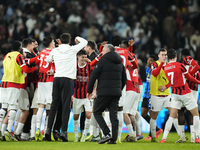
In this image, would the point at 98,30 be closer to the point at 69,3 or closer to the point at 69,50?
the point at 69,3

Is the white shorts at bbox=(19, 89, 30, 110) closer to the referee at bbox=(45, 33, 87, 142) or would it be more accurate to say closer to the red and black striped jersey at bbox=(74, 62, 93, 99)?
the referee at bbox=(45, 33, 87, 142)

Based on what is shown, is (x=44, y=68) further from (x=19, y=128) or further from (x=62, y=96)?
(x=19, y=128)

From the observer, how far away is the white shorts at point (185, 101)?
8.59 metres

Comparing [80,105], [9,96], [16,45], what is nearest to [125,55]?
[80,105]

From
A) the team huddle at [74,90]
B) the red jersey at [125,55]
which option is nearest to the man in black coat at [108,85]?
the team huddle at [74,90]

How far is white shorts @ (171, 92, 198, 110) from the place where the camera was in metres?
8.59

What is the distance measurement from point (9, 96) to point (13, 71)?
0.64 m

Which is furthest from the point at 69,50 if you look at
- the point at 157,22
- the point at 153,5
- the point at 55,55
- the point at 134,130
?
the point at 153,5

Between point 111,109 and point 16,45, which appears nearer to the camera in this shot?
point 111,109

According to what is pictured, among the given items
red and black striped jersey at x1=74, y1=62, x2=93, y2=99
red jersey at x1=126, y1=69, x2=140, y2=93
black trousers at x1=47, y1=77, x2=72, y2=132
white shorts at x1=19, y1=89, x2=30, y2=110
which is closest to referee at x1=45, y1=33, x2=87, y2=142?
black trousers at x1=47, y1=77, x2=72, y2=132

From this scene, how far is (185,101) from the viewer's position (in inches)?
340

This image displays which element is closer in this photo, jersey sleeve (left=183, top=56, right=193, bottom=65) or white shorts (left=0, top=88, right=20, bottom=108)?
white shorts (left=0, top=88, right=20, bottom=108)

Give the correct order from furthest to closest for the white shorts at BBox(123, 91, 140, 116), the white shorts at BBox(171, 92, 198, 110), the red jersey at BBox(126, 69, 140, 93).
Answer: the red jersey at BBox(126, 69, 140, 93)
the white shorts at BBox(123, 91, 140, 116)
the white shorts at BBox(171, 92, 198, 110)

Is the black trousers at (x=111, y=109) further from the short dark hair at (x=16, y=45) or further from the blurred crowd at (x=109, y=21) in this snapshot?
the blurred crowd at (x=109, y=21)
